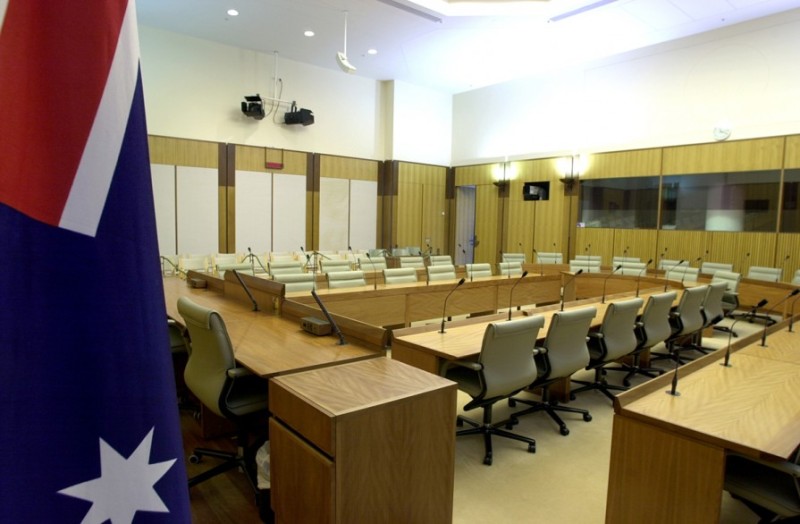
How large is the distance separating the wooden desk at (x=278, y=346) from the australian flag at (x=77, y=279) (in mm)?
1316

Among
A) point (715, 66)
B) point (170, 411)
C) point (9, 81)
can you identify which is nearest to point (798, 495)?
point (170, 411)

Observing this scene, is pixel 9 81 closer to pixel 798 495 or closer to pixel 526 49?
pixel 798 495

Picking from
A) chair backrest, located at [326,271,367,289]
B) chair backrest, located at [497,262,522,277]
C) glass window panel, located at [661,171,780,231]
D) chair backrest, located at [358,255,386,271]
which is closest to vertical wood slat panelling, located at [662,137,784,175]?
glass window panel, located at [661,171,780,231]

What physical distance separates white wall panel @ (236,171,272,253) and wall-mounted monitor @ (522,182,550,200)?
6.23 meters

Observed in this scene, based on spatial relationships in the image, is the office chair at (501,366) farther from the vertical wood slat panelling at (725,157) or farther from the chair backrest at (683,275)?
the vertical wood slat panelling at (725,157)

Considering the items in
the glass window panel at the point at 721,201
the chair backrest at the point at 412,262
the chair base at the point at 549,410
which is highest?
the glass window panel at the point at 721,201

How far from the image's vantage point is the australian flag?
2.63 ft

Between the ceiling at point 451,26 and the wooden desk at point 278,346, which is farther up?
the ceiling at point 451,26

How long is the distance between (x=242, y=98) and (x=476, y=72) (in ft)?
18.2

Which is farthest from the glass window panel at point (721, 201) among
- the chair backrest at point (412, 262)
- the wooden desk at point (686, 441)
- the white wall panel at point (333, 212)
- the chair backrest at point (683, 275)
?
the wooden desk at point (686, 441)

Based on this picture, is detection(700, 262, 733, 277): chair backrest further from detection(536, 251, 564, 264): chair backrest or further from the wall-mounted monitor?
the wall-mounted monitor

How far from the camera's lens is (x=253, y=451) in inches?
108

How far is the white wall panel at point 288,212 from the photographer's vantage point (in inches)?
424

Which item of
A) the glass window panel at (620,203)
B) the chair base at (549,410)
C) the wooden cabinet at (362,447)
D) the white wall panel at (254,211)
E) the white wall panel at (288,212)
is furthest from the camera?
the white wall panel at (288,212)
